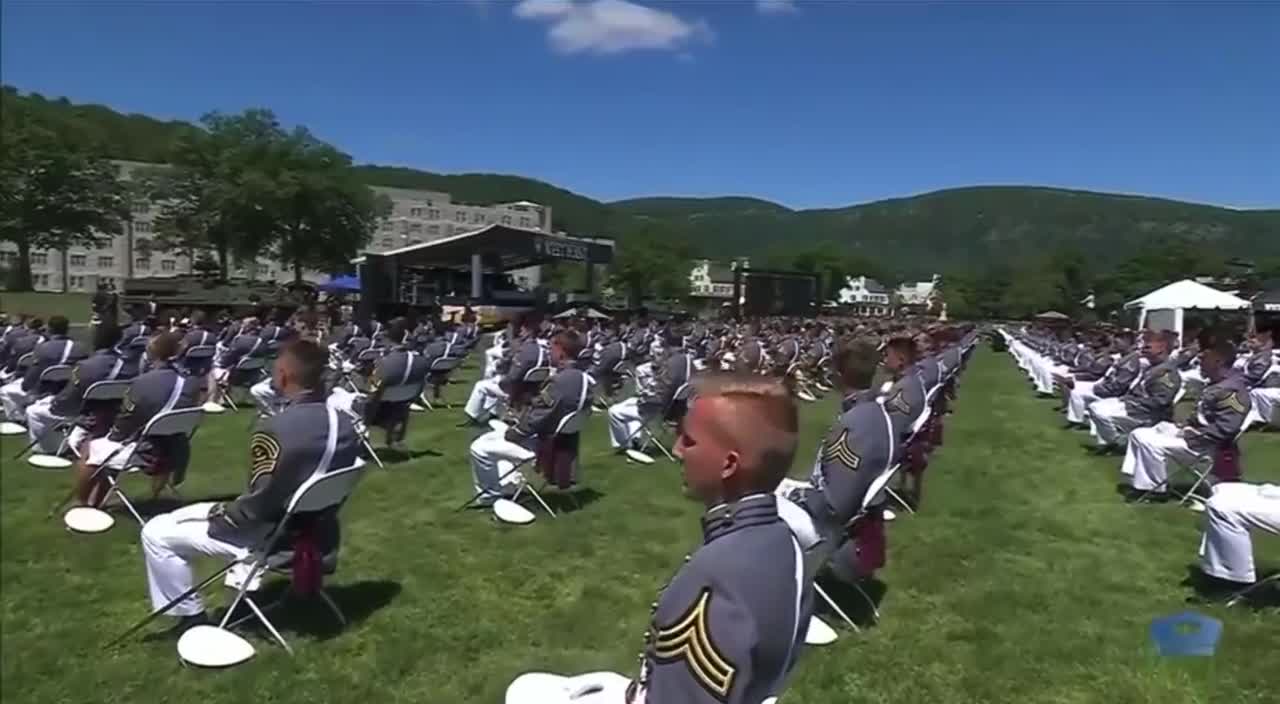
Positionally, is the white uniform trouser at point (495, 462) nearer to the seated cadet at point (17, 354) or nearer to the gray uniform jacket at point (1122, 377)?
the seated cadet at point (17, 354)

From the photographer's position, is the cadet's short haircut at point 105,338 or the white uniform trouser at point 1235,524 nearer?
the white uniform trouser at point 1235,524

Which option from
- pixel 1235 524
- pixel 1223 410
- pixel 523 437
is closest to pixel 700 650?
pixel 1235 524

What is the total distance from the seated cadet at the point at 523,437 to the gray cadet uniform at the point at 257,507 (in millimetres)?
3371

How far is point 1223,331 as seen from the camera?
8922 millimetres

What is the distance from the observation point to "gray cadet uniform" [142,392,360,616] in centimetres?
478

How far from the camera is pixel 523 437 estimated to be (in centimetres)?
855

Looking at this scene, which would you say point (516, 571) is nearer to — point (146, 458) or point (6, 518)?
point (146, 458)

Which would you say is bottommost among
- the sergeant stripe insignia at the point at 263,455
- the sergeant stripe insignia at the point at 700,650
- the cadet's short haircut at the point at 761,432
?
the sergeant stripe insignia at the point at 263,455

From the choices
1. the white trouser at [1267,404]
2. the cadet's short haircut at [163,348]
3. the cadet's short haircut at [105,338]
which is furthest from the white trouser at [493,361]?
the white trouser at [1267,404]

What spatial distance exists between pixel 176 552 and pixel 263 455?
0.66 meters

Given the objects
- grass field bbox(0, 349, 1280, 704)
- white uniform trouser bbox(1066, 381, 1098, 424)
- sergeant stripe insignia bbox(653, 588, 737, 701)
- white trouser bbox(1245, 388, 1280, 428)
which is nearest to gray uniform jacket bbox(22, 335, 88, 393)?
grass field bbox(0, 349, 1280, 704)

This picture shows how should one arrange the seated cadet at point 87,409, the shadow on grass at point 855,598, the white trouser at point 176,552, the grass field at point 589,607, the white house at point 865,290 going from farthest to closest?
the white house at point 865,290, the seated cadet at point 87,409, the shadow on grass at point 855,598, the white trouser at point 176,552, the grass field at point 589,607

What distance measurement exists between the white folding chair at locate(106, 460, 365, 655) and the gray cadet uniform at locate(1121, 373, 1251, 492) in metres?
6.55

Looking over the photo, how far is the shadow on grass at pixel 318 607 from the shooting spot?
5.40m
